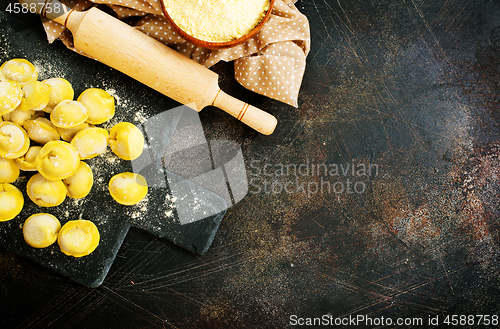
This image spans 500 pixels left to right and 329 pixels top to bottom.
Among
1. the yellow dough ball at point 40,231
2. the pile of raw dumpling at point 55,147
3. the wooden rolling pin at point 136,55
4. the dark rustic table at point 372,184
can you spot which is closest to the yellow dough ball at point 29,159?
the pile of raw dumpling at point 55,147

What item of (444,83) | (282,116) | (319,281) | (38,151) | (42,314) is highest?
(444,83)

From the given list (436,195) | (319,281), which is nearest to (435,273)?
(436,195)

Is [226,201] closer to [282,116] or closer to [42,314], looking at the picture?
[282,116]

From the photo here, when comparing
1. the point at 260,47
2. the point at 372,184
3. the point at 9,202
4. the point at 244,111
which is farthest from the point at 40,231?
the point at 372,184

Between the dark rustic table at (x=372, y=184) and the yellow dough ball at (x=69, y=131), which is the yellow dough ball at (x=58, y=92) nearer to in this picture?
the yellow dough ball at (x=69, y=131)

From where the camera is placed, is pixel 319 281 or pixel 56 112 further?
pixel 319 281

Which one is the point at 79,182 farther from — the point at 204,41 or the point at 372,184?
the point at 372,184

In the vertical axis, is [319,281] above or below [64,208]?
below
